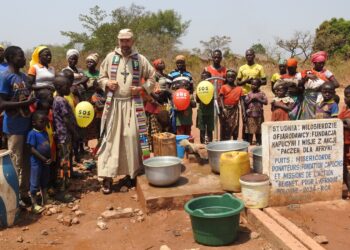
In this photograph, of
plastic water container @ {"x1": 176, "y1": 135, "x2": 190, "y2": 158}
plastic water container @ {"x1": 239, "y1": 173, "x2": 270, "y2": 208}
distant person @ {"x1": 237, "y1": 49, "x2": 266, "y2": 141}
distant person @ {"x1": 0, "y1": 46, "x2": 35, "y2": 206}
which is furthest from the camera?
distant person @ {"x1": 237, "y1": 49, "x2": 266, "y2": 141}

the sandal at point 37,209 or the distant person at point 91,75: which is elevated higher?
the distant person at point 91,75

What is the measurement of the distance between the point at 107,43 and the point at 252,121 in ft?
58.1

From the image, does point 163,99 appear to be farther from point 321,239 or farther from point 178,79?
point 321,239

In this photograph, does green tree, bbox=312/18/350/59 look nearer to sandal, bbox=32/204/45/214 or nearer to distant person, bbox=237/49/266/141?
distant person, bbox=237/49/266/141

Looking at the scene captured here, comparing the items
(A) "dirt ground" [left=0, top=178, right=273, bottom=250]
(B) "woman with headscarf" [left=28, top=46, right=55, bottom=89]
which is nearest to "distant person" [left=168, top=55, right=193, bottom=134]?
(B) "woman with headscarf" [left=28, top=46, right=55, bottom=89]

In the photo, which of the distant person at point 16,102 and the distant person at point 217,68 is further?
the distant person at point 217,68

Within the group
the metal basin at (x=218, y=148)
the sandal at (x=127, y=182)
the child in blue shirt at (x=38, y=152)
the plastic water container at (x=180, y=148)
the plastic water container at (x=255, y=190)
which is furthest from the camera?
the plastic water container at (x=180, y=148)

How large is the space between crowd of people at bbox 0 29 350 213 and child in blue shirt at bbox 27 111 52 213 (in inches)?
0.4

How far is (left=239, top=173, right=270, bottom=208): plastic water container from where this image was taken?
4.20m

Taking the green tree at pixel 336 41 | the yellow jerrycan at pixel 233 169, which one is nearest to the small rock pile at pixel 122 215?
the yellow jerrycan at pixel 233 169

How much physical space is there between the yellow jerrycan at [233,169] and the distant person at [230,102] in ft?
7.33

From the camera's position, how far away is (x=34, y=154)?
4.66 meters

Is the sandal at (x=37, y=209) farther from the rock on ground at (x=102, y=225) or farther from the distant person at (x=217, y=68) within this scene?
the distant person at (x=217, y=68)

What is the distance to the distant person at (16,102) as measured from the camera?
14.9 ft
